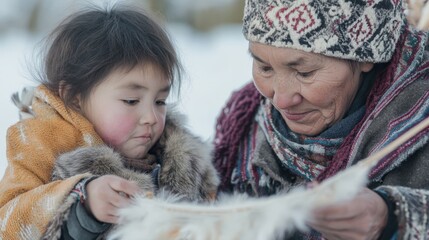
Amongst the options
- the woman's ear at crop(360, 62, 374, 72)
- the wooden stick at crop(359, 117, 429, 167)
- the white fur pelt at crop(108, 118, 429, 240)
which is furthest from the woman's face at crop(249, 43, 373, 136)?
the white fur pelt at crop(108, 118, 429, 240)

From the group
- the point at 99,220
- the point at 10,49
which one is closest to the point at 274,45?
the point at 99,220

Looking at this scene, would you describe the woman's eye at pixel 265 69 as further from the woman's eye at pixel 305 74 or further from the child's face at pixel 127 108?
the child's face at pixel 127 108

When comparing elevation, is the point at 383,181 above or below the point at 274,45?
below

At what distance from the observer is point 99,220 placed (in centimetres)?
209

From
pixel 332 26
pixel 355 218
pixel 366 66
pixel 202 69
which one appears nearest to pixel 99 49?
pixel 332 26

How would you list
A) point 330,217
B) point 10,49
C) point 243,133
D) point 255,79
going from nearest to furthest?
1. point 330,217
2. point 255,79
3. point 243,133
4. point 10,49

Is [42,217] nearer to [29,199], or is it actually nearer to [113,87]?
[29,199]

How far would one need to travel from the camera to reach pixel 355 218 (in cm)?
183

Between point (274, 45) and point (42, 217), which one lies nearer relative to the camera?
point (42, 217)

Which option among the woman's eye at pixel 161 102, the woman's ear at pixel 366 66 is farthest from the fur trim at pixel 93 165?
the woman's ear at pixel 366 66

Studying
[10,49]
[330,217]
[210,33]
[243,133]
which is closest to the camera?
[330,217]

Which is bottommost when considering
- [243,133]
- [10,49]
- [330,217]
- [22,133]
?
[10,49]

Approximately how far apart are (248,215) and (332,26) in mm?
946

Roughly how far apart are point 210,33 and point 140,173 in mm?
5465
